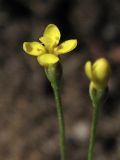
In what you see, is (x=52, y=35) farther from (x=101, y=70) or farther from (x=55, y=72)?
(x=101, y=70)

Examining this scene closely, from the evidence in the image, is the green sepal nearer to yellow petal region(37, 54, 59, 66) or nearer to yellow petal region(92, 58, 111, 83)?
yellow petal region(37, 54, 59, 66)

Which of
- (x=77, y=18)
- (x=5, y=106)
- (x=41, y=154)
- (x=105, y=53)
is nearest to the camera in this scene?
(x=41, y=154)

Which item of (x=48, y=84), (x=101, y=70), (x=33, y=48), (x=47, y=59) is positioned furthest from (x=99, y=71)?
(x=48, y=84)

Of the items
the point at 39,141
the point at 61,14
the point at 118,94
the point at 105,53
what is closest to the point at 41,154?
the point at 39,141

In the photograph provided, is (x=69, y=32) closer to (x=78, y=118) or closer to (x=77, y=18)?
(x=77, y=18)

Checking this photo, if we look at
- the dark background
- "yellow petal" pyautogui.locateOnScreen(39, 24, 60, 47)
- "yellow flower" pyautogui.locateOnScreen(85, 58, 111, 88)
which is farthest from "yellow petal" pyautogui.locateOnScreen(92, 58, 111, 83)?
the dark background
